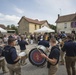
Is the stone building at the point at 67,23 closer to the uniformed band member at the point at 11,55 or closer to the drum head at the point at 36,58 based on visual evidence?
the drum head at the point at 36,58

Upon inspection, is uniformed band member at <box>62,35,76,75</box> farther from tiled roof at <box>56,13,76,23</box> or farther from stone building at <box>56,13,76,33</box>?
tiled roof at <box>56,13,76,23</box>

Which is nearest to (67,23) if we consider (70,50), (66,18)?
(66,18)

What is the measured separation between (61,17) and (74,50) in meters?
40.1

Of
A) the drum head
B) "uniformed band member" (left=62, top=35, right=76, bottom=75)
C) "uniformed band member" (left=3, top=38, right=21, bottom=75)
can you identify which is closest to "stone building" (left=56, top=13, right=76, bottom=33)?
"uniformed band member" (left=62, top=35, right=76, bottom=75)

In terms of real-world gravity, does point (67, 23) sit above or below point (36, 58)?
above

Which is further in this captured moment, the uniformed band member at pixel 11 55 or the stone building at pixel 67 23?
the stone building at pixel 67 23

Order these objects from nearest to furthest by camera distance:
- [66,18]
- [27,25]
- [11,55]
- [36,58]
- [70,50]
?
[11,55], [70,50], [36,58], [66,18], [27,25]

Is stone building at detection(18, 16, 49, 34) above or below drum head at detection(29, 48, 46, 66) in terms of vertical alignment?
above

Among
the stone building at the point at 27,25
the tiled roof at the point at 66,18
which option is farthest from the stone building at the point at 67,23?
the stone building at the point at 27,25

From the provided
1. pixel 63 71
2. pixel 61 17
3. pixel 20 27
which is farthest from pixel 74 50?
pixel 20 27

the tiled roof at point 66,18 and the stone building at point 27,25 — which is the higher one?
the tiled roof at point 66,18

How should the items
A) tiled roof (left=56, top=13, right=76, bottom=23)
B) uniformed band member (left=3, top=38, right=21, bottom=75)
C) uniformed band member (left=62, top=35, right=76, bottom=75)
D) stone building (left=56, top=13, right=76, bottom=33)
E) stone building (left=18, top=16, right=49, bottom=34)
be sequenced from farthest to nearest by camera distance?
1. stone building (left=18, top=16, right=49, bottom=34)
2. tiled roof (left=56, top=13, right=76, bottom=23)
3. stone building (left=56, top=13, right=76, bottom=33)
4. uniformed band member (left=62, top=35, right=76, bottom=75)
5. uniformed band member (left=3, top=38, right=21, bottom=75)

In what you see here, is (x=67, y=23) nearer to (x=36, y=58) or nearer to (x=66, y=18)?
(x=66, y=18)

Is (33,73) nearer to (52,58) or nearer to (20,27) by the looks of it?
(52,58)
